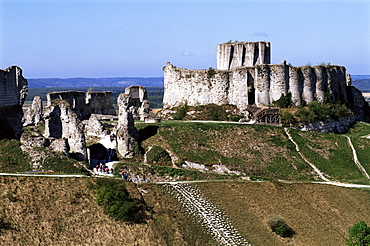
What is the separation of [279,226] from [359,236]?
4602 millimetres

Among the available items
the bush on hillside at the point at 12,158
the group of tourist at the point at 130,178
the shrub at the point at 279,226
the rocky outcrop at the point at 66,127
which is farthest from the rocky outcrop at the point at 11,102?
the shrub at the point at 279,226

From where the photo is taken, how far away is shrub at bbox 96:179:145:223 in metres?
31.6

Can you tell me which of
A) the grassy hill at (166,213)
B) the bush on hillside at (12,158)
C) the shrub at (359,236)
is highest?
the bush on hillside at (12,158)

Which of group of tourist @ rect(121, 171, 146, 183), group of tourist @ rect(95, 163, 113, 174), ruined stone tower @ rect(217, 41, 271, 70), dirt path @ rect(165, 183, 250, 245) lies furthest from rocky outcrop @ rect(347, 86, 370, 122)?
dirt path @ rect(165, 183, 250, 245)

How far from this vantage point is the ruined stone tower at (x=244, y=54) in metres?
64.5

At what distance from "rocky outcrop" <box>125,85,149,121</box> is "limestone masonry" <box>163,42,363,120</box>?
14.0ft

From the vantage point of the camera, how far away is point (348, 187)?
43500 mm

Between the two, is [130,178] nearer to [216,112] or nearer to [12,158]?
[12,158]

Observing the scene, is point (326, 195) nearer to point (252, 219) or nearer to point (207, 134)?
point (252, 219)

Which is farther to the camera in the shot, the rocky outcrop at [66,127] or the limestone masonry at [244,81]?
the limestone masonry at [244,81]

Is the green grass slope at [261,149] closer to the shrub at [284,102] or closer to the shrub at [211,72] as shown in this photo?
the shrub at [284,102]

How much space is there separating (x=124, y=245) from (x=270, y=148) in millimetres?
24111

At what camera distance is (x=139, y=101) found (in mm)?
61188

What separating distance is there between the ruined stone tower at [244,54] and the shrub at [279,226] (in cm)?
3165
